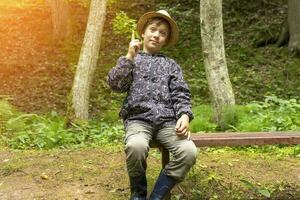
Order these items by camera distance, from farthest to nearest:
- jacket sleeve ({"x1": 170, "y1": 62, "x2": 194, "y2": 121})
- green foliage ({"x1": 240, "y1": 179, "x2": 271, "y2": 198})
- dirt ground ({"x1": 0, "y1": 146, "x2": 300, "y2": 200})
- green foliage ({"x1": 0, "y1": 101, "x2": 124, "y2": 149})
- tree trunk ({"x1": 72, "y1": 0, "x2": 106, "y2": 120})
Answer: tree trunk ({"x1": 72, "y1": 0, "x2": 106, "y2": 120}) < green foliage ({"x1": 0, "y1": 101, "x2": 124, "y2": 149}) < dirt ground ({"x1": 0, "y1": 146, "x2": 300, "y2": 200}) < green foliage ({"x1": 240, "y1": 179, "x2": 271, "y2": 198}) < jacket sleeve ({"x1": 170, "y1": 62, "x2": 194, "y2": 121})

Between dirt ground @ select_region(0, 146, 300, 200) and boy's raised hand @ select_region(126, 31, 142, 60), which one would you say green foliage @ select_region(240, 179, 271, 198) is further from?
boy's raised hand @ select_region(126, 31, 142, 60)

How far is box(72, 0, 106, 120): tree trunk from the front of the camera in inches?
374

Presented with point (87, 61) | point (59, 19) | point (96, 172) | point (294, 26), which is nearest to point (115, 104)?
point (87, 61)

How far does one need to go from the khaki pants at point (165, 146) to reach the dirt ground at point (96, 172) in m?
0.79

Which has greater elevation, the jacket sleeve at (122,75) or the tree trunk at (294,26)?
the tree trunk at (294,26)

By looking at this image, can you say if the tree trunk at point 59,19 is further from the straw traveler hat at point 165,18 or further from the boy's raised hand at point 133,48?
the boy's raised hand at point 133,48

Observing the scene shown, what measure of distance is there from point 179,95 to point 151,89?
0.24 meters

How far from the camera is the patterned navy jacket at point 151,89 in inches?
167

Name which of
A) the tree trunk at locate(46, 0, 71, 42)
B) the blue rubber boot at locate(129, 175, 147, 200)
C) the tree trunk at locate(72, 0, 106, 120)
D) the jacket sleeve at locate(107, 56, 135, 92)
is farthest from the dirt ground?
the tree trunk at locate(46, 0, 71, 42)

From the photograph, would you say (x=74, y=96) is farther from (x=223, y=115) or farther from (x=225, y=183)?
(x=225, y=183)

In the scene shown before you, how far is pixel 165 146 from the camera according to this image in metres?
4.23

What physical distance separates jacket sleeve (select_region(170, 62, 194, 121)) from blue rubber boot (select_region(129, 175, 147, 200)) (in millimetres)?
609

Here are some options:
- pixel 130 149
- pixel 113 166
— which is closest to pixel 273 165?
pixel 113 166

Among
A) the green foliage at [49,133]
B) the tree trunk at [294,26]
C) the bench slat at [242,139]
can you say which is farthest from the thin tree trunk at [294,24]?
the bench slat at [242,139]
